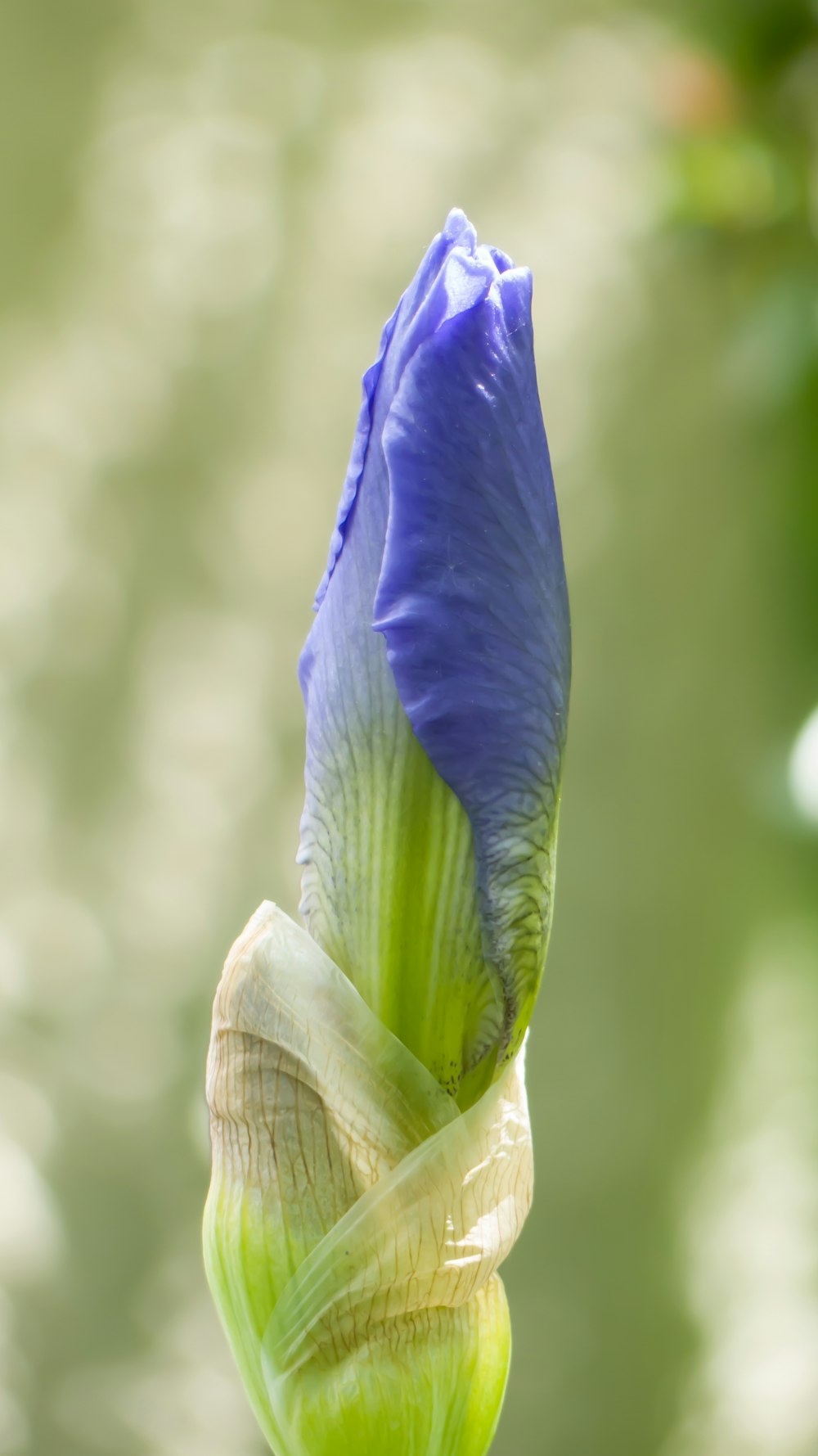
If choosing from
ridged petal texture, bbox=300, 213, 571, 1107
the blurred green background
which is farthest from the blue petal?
the blurred green background

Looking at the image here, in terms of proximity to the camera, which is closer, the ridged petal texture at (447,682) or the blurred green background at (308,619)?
the ridged petal texture at (447,682)

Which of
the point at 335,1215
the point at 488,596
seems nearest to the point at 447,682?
the point at 488,596

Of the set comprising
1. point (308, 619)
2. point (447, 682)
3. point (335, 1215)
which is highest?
point (308, 619)

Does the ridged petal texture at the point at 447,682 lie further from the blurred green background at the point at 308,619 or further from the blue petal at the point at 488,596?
the blurred green background at the point at 308,619

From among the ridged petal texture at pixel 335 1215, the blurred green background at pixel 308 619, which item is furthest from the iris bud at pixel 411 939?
the blurred green background at pixel 308 619

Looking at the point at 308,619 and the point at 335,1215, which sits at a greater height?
the point at 308,619

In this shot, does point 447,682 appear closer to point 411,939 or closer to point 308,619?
point 411,939
